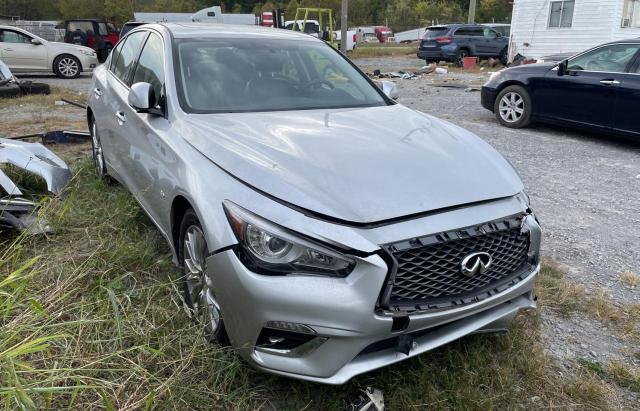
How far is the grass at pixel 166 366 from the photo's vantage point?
7.07 ft

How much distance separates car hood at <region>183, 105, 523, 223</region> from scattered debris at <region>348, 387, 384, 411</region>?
2.57ft

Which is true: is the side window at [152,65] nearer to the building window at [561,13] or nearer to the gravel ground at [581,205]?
the gravel ground at [581,205]

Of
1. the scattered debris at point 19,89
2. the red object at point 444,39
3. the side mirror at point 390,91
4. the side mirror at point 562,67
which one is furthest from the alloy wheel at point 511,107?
the red object at point 444,39

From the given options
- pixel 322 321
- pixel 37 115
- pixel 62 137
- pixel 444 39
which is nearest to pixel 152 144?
pixel 322 321

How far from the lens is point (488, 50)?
71.1 ft

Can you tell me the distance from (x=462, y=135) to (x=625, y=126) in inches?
192

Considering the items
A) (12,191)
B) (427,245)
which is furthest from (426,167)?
(12,191)

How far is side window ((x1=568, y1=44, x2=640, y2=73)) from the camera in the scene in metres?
6.97

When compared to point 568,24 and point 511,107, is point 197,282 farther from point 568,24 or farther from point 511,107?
point 568,24

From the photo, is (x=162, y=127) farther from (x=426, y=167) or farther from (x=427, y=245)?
(x=427, y=245)

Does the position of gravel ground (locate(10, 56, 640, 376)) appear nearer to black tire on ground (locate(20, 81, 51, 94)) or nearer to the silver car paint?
the silver car paint

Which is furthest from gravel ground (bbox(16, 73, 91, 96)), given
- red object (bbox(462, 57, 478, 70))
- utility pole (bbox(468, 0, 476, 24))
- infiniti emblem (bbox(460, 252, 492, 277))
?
utility pole (bbox(468, 0, 476, 24))

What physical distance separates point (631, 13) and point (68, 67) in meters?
17.7

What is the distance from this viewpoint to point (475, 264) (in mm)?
2230
